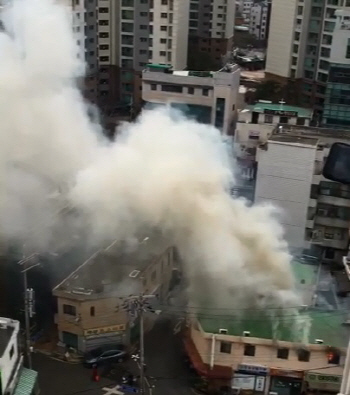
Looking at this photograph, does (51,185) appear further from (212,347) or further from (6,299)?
(212,347)

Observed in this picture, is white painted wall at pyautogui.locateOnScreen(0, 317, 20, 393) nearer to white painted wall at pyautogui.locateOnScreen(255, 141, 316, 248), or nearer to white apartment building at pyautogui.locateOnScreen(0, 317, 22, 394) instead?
white apartment building at pyautogui.locateOnScreen(0, 317, 22, 394)

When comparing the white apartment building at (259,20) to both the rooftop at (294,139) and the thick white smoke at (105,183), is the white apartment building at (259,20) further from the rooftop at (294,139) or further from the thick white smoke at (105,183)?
the thick white smoke at (105,183)

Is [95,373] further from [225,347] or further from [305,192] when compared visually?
[305,192]

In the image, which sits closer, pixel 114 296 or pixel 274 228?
pixel 114 296

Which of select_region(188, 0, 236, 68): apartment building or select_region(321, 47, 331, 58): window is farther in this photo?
select_region(188, 0, 236, 68): apartment building


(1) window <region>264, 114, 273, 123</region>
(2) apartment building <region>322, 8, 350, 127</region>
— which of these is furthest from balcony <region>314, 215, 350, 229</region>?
(2) apartment building <region>322, 8, 350, 127</region>

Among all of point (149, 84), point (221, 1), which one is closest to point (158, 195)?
point (149, 84)

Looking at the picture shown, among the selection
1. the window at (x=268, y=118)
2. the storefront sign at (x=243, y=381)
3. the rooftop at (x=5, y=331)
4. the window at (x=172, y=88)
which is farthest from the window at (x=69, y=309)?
the window at (x=172, y=88)
